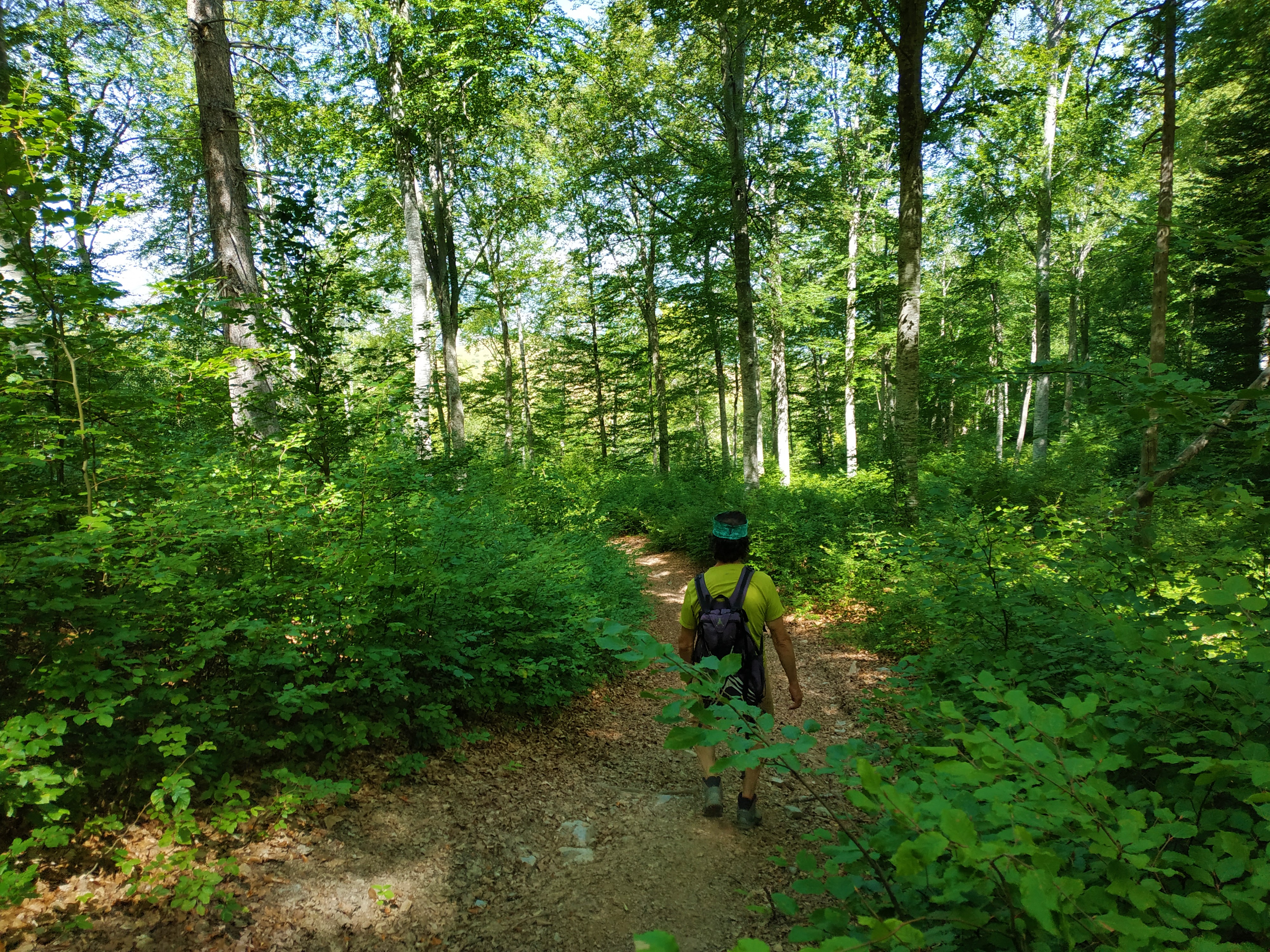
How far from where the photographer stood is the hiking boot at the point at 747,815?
12.7 feet

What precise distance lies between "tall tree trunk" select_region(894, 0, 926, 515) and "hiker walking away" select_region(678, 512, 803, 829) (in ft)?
16.2

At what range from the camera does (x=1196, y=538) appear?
5.75m

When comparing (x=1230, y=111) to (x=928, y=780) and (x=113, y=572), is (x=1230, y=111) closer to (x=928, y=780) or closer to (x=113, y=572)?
(x=928, y=780)

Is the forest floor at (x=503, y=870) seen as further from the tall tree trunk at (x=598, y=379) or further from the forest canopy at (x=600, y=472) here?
the tall tree trunk at (x=598, y=379)

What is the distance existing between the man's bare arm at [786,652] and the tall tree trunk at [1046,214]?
562 inches

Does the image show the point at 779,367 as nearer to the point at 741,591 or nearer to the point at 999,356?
the point at 999,356

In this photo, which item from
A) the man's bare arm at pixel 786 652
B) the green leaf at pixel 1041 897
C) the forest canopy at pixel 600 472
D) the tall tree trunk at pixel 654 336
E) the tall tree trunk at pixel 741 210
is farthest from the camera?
the tall tree trunk at pixel 654 336

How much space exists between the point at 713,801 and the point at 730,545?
1.85m

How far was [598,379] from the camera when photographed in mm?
25031

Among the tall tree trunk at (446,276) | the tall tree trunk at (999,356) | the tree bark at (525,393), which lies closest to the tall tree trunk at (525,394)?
the tree bark at (525,393)

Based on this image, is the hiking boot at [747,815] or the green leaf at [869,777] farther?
the hiking boot at [747,815]

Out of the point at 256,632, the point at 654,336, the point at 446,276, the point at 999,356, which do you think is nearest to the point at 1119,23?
the point at 256,632

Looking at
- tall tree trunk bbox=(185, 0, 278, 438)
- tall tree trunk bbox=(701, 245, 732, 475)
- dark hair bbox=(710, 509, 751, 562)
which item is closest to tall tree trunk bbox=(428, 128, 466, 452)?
tall tree trunk bbox=(701, 245, 732, 475)

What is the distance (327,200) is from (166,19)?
16.8 m
